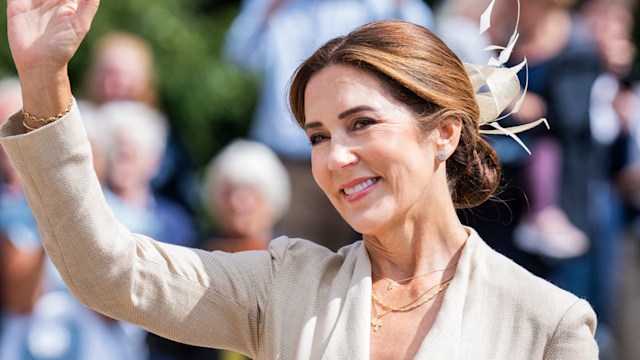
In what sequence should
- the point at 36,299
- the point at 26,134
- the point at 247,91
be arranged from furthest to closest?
the point at 247,91
the point at 36,299
the point at 26,134

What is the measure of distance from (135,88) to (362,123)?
3337 millimetres

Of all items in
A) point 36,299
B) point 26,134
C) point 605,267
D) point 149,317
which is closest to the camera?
point 26,134

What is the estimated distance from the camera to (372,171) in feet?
9.38

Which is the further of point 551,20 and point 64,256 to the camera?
point 551,20

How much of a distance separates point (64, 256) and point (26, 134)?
11.2 inches

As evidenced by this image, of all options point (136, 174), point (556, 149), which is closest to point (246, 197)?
point (136, 174)

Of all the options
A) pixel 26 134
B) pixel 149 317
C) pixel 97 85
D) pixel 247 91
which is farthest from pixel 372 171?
pixel 247 91

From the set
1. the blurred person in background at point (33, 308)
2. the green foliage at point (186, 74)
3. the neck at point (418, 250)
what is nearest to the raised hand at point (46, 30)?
the neck at point (418, 250)

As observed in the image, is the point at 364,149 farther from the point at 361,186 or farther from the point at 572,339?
the point at 572,339

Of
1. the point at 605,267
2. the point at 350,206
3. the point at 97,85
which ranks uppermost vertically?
the point at 350,206

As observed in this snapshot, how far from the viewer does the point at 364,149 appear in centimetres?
285

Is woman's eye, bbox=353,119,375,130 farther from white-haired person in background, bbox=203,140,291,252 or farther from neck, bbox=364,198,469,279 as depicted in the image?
white-haired person in background, bbox=203,140,291,252

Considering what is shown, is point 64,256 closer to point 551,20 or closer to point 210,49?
point 551,20

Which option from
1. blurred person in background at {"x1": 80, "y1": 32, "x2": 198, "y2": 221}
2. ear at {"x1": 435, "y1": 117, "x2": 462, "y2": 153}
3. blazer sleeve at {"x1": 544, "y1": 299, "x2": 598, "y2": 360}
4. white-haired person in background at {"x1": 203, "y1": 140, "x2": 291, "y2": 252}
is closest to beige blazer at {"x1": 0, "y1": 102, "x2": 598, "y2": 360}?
blazer sleeve at {"x1": 544, "y1": 299, "x2": 598, "y2": 360}
